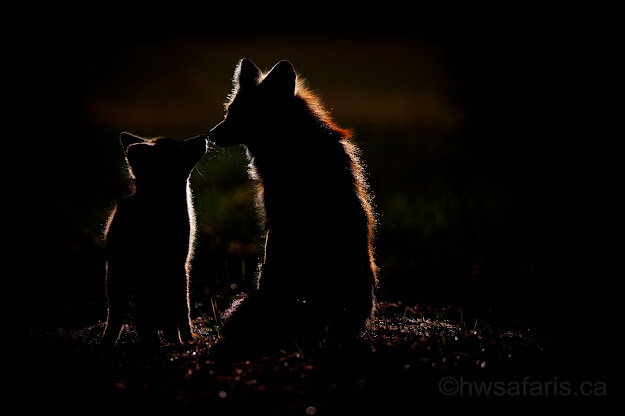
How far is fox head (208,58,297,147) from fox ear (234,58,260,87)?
0.14 metres

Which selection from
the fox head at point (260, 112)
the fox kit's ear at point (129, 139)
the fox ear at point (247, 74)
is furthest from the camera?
the fox ear at point (247, 74)

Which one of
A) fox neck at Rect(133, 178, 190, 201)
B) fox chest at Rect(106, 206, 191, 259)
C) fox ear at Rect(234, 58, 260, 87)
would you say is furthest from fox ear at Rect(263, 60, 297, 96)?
fox chest at Rect(106, 206, 191, 259)

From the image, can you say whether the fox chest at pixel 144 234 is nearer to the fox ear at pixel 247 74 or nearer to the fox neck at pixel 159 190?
the fox neck at pixel 159 190

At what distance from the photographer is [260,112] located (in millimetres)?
3994

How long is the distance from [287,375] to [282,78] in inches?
77.2

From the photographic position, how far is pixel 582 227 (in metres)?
7.19

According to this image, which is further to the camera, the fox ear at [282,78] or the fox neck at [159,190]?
the fox ear at [282,78]

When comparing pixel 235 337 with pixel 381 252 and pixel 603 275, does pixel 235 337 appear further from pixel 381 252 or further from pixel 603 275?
pixel 603 275

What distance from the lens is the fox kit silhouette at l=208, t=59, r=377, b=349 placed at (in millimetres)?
3869

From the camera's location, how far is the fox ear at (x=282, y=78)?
3895mm

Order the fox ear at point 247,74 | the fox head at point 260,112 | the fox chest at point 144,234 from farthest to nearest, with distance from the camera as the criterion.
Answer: the fox ear at point 247,74 < the fox head at point 260,112 < the fox chest at point 144,234

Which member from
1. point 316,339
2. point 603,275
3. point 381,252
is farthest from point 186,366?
point 603,275

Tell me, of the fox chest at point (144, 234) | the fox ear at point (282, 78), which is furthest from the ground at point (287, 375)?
the fox ear at point (282, 78)

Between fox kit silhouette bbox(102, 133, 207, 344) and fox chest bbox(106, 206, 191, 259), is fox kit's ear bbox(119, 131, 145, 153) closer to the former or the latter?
fox kit silhouette bbox(102, 133, 207, 344)
